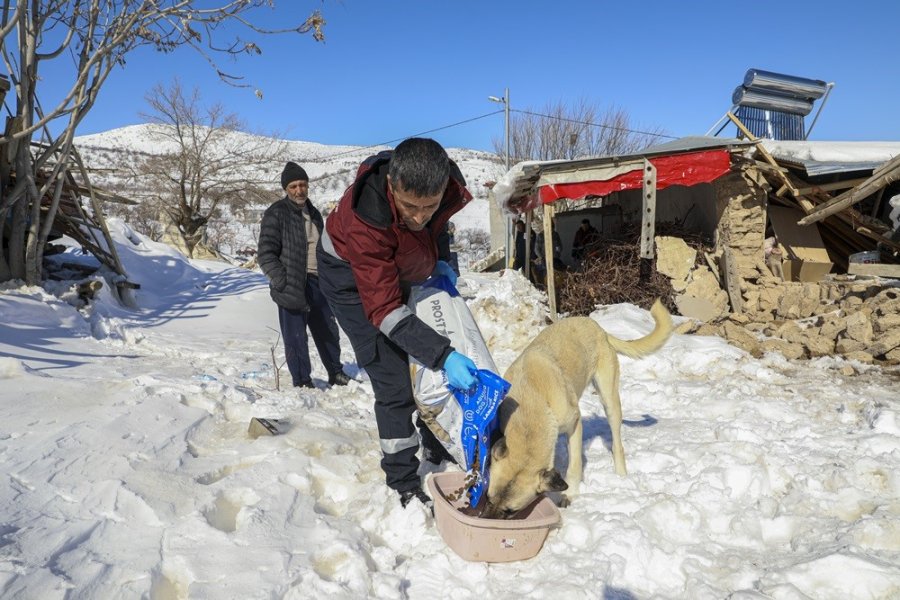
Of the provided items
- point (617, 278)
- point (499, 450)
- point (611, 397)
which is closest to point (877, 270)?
point (617, 278)

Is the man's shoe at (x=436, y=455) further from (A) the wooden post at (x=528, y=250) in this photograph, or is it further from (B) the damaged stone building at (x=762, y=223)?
(A) the wooden post at (x=528, y=250)

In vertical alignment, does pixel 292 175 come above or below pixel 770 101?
below

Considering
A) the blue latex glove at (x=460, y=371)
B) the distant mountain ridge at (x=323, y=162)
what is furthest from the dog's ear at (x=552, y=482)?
the distant mountain ridge at (x=323, y=162)

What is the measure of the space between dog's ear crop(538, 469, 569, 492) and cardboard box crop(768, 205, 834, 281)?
9.05 m

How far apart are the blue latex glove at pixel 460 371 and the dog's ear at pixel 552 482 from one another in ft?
2.05

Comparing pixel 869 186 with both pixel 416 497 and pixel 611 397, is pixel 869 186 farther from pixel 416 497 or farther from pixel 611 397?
pixel 416 497

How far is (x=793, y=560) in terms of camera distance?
8.45ft

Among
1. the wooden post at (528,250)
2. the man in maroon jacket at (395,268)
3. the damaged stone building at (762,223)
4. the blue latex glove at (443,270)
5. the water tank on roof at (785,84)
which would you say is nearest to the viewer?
the man in maroon jacket at (395,268)

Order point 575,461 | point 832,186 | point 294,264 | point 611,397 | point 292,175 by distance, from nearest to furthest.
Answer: point 575,461
point 611,397
point 294,264
point 292,175
point 832,186

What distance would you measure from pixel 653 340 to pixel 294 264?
3.26 m

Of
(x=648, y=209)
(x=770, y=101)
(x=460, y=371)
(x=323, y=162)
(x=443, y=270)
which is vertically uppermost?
(x=323, y=162)

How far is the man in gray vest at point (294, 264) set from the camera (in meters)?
4.95

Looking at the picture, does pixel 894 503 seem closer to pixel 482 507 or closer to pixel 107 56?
pixel 482 507

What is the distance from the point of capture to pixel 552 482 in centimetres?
272
